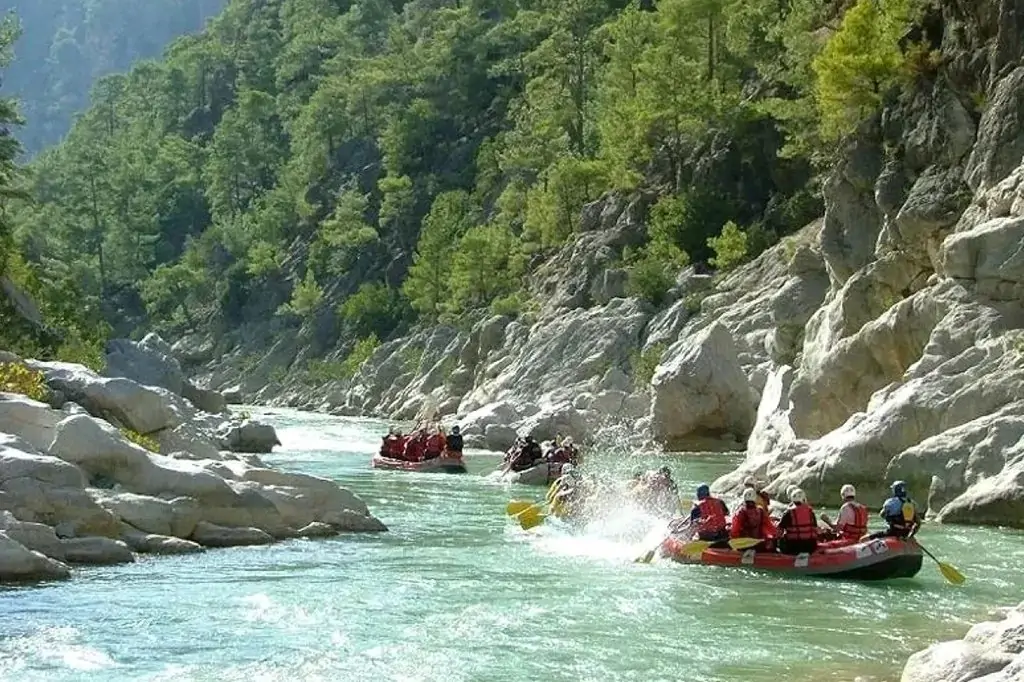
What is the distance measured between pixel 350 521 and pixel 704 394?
19.7 metres

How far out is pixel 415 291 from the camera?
267 ft

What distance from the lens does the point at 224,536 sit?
2253 centimetres

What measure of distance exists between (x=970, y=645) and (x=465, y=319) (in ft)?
201

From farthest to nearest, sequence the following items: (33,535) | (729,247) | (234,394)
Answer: (234,394), (729,247), (33,535)

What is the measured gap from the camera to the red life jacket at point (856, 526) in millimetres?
20578

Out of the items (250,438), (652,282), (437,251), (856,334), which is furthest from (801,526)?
(437,251)

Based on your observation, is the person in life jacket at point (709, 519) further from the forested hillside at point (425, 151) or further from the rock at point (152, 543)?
the forested hillside at point (425, 151)

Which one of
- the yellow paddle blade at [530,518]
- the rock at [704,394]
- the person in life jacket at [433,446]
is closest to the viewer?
the yellow paddle blade at [530,518]

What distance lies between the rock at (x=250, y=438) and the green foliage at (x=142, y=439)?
16.0 m

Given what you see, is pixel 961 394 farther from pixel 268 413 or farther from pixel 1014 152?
pixel 268 413

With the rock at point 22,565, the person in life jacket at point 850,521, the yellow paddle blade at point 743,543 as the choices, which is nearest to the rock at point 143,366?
the rock at point 22,565

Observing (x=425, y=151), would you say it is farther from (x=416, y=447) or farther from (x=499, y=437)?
(x=416, y=447)

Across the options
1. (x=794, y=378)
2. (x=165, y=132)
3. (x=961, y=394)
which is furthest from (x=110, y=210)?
(x=961, y=394)

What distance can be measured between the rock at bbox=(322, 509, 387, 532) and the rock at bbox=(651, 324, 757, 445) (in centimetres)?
1892
